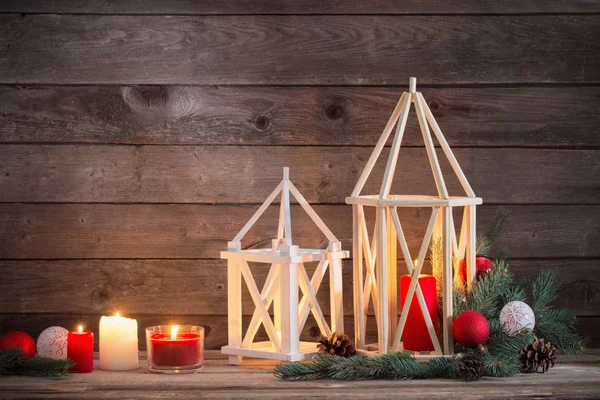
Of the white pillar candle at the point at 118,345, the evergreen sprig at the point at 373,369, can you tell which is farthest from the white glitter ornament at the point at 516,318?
the white pillar candle at the point at 118,345

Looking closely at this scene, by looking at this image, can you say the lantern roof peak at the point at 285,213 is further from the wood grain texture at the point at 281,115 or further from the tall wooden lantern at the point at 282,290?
the wood grain texture at the point at 281,115

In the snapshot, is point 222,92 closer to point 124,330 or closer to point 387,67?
point 387,67

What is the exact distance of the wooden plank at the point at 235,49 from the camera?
5.08 ft

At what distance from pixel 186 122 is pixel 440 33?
50 centimetres

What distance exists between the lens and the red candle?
1.35 meters

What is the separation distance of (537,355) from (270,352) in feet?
1.40

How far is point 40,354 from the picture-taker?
1404 millimetres

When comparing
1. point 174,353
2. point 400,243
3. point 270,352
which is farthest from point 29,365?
point 400,243

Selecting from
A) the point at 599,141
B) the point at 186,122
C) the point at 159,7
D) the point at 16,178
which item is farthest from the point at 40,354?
the point at 599,141

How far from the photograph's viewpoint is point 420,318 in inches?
53.5

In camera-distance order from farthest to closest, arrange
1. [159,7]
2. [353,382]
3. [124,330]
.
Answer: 1. [159,7]
2. [124,330]
3. [353,382]

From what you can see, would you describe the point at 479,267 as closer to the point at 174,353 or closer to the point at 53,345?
the point at 174,353

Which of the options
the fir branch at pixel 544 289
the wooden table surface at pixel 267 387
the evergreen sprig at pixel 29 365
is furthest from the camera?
the fir branch at pixel 544 289

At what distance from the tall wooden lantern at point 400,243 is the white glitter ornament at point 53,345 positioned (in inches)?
19.5
